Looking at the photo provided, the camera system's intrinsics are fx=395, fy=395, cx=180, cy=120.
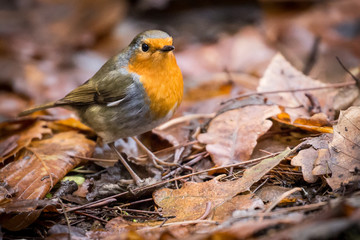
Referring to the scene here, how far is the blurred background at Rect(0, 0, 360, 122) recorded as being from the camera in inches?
242

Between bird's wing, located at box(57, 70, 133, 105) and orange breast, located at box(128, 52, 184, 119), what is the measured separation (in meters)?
0.16

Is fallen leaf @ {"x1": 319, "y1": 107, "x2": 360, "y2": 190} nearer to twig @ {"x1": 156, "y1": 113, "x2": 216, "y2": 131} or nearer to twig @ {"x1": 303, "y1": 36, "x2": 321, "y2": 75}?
Result: twig @ {"x1": 156, "y1": 113, "x2": 216, "y2": 131}

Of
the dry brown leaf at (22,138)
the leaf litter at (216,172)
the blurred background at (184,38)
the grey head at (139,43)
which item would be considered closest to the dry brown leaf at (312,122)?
the leaf litter at (216,172)

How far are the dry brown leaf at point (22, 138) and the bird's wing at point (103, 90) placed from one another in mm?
344

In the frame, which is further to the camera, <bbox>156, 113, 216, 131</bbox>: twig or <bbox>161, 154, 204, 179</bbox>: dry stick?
<bbox>156, 113, 216, 131</bbox>: twig

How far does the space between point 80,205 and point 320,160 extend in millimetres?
1718

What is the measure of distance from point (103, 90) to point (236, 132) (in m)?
1.24

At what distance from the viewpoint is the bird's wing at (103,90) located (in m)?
3.40

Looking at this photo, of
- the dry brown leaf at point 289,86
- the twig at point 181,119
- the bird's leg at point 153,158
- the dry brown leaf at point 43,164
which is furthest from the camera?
the twig at point 181,119

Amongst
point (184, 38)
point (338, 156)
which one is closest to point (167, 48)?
point (338, 156)

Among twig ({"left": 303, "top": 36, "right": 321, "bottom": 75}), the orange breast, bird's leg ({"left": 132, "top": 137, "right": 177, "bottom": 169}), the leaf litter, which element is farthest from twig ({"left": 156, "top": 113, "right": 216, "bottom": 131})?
twig ({"left": 303, "top": 36, "right": 321, "bottom": 75})

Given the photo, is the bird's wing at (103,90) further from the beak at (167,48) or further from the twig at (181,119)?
the twig at (181,119)

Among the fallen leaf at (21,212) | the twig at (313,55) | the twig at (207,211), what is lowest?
the twig at (313,55)

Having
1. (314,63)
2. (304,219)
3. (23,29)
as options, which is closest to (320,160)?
(304,219)
